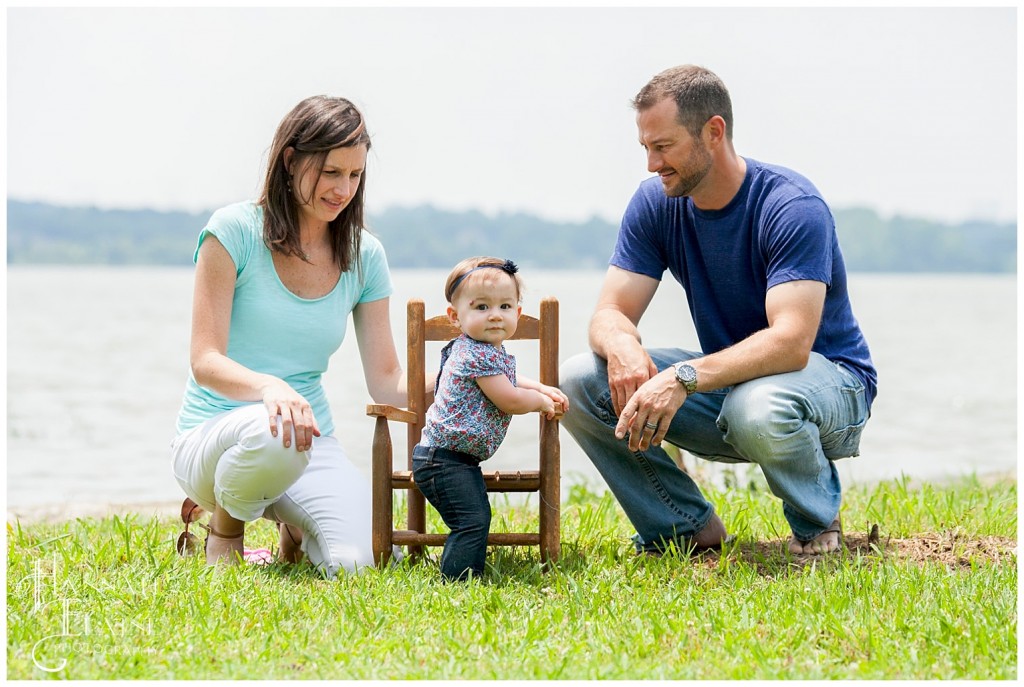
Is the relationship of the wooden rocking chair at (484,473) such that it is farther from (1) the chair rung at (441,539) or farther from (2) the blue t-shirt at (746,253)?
(2) the blue t-shirt at (746,253)

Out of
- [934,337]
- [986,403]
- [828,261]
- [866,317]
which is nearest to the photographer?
[828,261]

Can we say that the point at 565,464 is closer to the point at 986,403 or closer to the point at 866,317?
the point at 986,403

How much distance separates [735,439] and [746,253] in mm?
645

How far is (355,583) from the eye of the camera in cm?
363

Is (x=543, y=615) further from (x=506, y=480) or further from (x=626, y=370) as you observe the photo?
(x=626, y=370)

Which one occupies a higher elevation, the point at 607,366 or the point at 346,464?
the point at 607,366

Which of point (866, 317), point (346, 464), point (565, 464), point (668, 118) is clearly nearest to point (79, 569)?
point (346, 464)

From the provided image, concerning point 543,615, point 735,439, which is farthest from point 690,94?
point 543,615

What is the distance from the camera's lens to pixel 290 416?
365 cm

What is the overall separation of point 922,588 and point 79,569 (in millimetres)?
2679

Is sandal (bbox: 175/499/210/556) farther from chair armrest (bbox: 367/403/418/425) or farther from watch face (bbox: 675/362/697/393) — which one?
watch face (bbox: 675/362/697/393)

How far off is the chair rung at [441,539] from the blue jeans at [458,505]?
3.9 inches

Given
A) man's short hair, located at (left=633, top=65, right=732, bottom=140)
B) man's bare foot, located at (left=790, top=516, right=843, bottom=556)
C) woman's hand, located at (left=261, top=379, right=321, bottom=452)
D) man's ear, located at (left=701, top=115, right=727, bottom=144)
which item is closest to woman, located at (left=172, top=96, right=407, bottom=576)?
woman's hand, located at (left=261, top=379, right=321, bottom=452)
